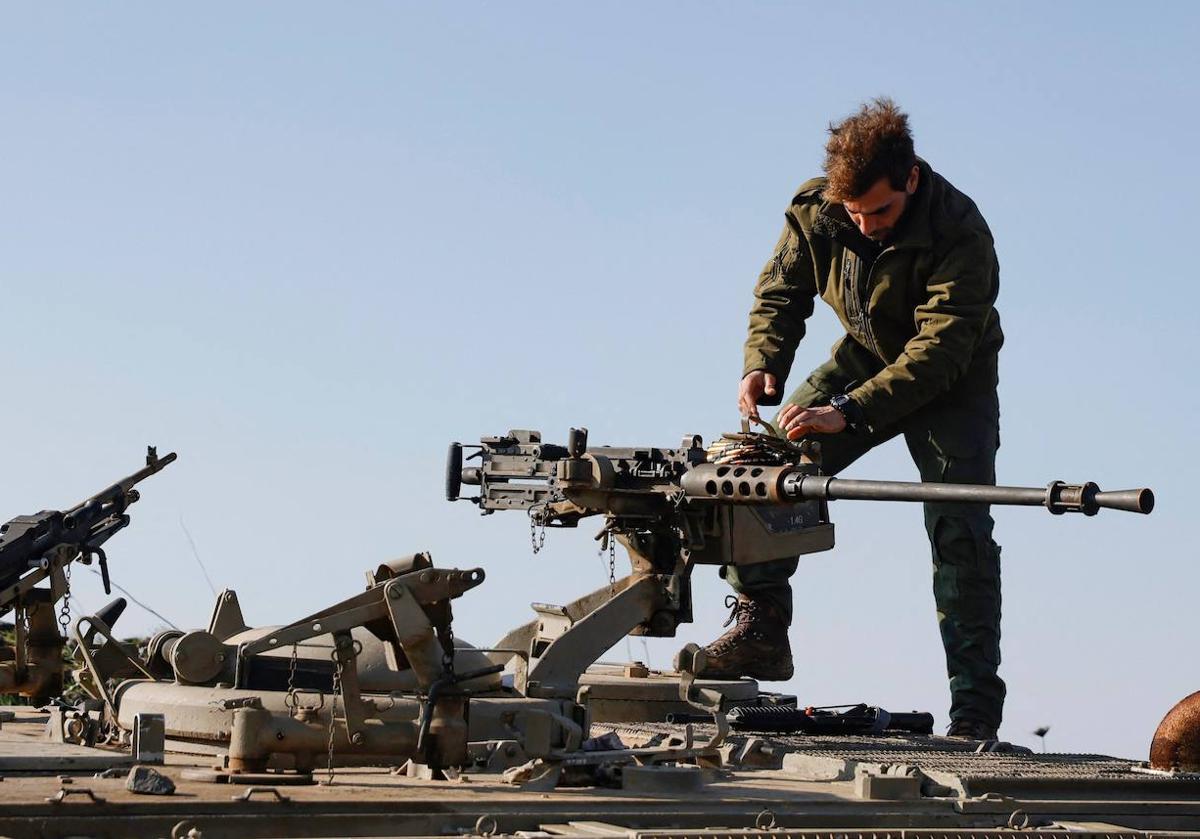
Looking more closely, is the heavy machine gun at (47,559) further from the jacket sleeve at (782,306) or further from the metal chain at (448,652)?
the metal chain at (448,652)

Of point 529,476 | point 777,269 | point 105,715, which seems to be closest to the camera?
point 105,715

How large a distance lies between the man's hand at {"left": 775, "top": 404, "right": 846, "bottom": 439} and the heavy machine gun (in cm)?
677

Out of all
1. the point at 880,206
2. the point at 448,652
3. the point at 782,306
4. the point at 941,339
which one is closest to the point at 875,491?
the point at 448,652

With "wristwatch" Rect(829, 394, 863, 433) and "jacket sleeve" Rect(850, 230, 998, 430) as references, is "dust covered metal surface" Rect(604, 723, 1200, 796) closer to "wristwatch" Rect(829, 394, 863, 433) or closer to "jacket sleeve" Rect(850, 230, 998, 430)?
"wristwatch" Rect(829, 394, 863, 433)

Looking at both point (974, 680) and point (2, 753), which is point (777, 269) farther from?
point (2, 753)

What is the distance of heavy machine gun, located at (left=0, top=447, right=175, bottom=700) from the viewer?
16.2m

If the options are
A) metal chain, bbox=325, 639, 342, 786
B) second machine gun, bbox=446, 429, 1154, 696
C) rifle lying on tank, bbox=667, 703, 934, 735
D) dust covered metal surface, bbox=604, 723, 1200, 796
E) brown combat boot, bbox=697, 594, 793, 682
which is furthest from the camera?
brown combat boot, bbox=697, 594, 793, 682

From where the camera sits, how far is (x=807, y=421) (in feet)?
36.5

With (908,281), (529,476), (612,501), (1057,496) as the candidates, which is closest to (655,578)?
(612,501)

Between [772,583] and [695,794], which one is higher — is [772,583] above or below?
above

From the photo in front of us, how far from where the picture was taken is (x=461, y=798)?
7719mm

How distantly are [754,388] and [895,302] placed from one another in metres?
0.95

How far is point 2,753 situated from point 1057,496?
4211 millimetres

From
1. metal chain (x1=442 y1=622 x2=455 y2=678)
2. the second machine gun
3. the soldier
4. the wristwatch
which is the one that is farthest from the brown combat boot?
metal chain (x1=442 y1=622 x2=455 y2=678)
